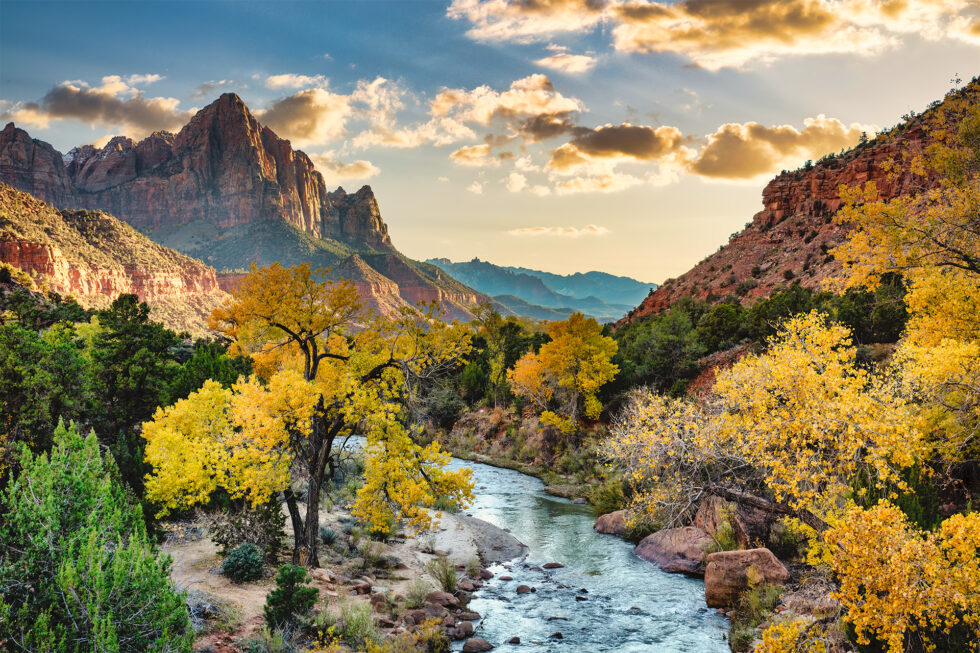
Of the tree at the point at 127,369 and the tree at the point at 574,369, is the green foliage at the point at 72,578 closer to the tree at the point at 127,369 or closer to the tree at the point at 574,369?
the tree at the point at 127,369

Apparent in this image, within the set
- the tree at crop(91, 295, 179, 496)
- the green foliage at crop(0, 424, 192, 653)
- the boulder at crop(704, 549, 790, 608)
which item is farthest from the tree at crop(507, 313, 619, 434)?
the green foliage at crop(0, 424, 192, 653)

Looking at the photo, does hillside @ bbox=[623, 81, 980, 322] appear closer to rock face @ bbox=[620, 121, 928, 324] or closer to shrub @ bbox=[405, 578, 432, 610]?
rock face @ bbox=[620, 121, 928, 324]

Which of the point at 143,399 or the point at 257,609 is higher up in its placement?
the point at 143,399

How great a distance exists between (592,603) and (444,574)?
4.64 meters

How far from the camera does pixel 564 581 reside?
56.7 ft

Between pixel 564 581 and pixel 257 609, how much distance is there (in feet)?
32.4

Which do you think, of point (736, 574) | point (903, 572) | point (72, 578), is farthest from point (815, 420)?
point (72, 578)

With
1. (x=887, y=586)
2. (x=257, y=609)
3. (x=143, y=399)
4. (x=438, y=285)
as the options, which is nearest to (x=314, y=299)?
(x=257, y=609)

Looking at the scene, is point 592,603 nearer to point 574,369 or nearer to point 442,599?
point 442,599

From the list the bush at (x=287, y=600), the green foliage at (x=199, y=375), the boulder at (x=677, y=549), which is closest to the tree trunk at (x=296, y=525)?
the bush at (x=287, y=600)

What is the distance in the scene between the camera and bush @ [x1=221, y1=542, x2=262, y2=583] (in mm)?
13227

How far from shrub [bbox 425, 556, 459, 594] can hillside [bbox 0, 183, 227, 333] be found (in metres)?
70.5

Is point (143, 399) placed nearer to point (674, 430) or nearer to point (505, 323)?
point (674, 430)

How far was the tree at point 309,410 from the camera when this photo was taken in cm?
1245
